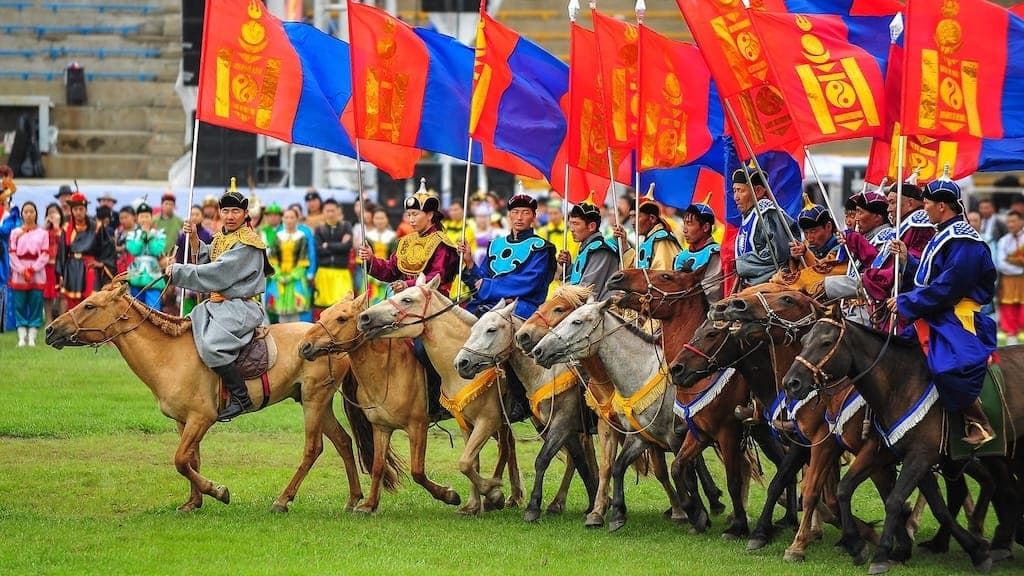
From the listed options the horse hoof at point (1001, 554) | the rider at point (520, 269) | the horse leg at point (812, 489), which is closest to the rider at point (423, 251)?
the rider at point (520, 269)

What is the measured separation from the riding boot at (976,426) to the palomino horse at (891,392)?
7.3 inches

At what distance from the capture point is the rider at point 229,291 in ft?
44.9

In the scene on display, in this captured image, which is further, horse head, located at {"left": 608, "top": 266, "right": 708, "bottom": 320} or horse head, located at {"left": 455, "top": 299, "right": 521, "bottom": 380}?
horse head, located at {"left": 455, "top": 299, "right": 521, "bottom": 380}

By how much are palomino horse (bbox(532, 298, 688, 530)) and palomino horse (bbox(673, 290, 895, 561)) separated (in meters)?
1.07

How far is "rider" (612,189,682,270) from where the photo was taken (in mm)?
14883

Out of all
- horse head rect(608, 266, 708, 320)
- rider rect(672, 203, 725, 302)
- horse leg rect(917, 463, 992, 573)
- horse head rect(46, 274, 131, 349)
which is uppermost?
rider rect(672, 203, 725, 302)

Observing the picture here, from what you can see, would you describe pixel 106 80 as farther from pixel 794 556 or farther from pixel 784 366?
pixel 794 556

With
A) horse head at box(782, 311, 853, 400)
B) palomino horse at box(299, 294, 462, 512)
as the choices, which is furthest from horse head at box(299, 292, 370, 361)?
horse head at box(782, 311, 853, 400)

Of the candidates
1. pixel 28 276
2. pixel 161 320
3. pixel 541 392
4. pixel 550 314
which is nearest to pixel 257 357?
pixel 161 320

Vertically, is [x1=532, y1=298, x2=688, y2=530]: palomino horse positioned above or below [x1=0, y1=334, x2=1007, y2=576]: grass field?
above

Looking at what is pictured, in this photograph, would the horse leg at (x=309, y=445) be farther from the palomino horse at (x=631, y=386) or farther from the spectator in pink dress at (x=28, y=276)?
the spectator in pink dress at (x=28, y=276)

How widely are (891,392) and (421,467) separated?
423 cm

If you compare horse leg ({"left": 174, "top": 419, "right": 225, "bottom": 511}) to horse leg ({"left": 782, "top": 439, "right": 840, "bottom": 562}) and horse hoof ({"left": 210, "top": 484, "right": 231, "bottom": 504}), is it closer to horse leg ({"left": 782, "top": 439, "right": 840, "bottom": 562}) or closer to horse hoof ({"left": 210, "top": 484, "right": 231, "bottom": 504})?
horse hoof ({"left": 210, "top": 484, "right": 231, "bottom": 504})

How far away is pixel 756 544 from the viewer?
12.2 metres
